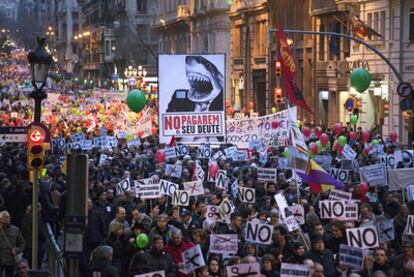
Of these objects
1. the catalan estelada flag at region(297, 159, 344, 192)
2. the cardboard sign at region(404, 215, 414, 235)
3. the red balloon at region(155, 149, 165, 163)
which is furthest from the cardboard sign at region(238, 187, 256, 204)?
the red balloon at region(155, 149, 165, 163)

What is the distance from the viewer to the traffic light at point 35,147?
1549cm

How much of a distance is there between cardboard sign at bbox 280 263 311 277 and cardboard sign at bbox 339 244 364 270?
106 centimetres

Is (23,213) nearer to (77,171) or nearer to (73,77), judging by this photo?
(77,171)

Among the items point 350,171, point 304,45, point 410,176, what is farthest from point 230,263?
point 304,45

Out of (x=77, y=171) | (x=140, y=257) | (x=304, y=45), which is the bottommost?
(x=140, y=257)


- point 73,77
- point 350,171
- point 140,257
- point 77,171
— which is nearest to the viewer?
point 77,171

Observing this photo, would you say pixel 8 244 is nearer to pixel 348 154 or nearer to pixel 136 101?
pixel 348 154

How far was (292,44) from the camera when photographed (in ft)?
190

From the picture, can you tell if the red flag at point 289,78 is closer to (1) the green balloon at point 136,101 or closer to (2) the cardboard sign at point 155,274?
(1) the green balloon at point 136,101

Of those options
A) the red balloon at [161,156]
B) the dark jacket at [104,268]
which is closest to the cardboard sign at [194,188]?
the dark jacket at [104,268]

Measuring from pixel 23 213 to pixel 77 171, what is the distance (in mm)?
6949

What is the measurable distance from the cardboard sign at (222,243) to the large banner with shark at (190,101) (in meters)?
8.90

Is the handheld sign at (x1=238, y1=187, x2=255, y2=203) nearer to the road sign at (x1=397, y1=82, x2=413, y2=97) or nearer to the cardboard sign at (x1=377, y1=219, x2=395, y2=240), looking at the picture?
the cardboard sign at (x1=377, y1=219, x2=395, y2=240)

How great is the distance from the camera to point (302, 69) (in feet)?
193
